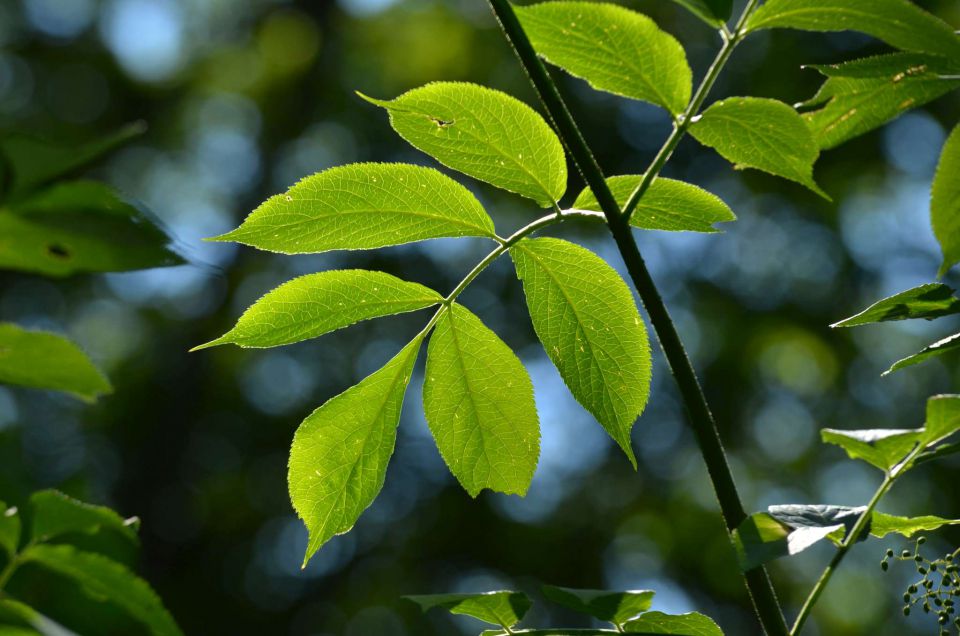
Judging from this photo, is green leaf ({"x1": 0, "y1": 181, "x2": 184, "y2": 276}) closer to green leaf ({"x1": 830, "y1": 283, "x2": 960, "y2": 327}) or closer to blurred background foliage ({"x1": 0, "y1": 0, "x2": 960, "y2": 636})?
green leaf ({"x1": 830, "y1": 283, "x2": 960, "y2": 327})

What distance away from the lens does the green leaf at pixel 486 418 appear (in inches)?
35.2

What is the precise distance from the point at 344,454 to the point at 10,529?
0.29 metres

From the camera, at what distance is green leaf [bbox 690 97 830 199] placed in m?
0.77

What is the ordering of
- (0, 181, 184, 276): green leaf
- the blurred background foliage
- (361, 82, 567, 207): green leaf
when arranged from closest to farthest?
(0, 181, 184, 276): green leaf
(361, 82, 567, 207): green leaf
the blurred background foliage

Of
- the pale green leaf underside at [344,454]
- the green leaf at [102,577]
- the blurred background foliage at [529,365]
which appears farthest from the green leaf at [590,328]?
the blurred background foliage at [529,365]

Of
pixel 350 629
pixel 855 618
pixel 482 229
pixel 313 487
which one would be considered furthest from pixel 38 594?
→ pixel 855 618

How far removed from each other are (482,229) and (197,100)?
10.6 meters

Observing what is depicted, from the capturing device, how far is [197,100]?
10.6 m

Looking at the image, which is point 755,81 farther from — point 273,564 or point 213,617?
point 213,617

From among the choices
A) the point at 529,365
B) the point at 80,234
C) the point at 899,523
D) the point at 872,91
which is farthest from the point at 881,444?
the point at 529,365

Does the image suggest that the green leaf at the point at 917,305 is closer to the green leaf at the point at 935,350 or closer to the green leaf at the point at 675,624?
the green leaf at the point at 935,350

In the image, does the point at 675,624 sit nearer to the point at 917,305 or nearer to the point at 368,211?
the point at 917,305

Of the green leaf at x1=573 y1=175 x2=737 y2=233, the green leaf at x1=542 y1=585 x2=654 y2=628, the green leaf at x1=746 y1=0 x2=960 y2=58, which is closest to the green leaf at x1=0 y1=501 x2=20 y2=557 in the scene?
the green leaf at x1=542 y1=585 x2=654 y2=628

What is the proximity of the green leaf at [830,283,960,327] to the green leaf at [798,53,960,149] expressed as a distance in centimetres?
16
